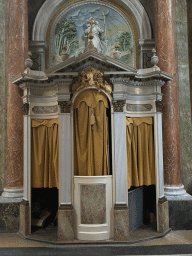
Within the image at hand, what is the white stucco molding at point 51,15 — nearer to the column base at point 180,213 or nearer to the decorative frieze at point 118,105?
the decorative frieze at point 118,105

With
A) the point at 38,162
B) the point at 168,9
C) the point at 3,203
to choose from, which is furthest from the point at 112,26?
the point at 3,203

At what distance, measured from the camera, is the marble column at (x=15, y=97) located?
17.8 ft

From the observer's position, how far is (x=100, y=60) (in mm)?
4574

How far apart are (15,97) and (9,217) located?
103 inches

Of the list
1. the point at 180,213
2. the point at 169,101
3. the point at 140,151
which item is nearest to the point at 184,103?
the point at 169,101

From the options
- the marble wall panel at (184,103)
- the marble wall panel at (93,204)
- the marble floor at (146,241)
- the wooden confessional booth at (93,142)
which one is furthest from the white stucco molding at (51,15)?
the marble floor at (146,241)

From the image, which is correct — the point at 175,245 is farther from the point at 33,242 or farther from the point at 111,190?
the point at 33,242

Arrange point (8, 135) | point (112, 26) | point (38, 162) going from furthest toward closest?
point (112, 26), point (8, 135), point (38, 162)

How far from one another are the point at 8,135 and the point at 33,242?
233 cm

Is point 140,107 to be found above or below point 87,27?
below

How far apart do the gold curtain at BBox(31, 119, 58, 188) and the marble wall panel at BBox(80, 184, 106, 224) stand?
69 centimetres

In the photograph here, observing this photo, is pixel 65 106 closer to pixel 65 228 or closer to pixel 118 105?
pixel 118 105

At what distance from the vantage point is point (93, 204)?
15.2ft

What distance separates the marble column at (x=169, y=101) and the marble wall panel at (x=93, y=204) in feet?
5.37
